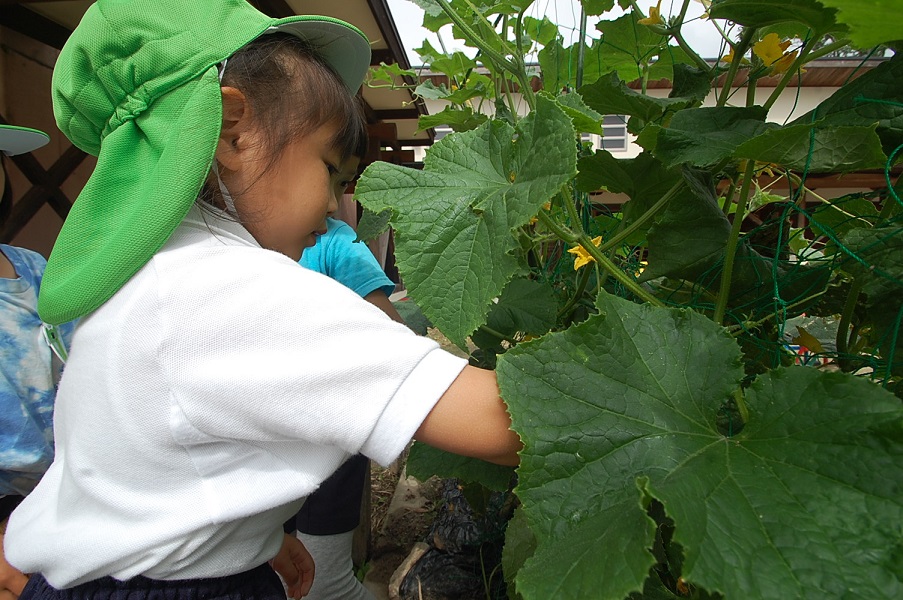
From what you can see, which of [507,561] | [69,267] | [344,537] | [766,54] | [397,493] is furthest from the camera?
[397,493]

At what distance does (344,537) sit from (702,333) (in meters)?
1.57

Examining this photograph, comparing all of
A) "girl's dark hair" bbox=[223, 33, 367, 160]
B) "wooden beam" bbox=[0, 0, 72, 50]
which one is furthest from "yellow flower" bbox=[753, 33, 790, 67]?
"wooden beam" bbox=[0, 0, 72, 50]

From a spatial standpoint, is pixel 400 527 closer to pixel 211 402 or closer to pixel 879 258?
pixel 211 402

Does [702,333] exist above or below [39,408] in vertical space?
above

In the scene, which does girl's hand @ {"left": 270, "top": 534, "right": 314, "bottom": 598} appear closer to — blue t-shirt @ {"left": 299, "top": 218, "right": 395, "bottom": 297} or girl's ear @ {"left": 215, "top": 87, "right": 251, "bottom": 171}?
blue t-shirt @ {"left": 299, "top": 218, "right": 395, "bottom": 297}

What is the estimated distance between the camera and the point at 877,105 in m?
0.73

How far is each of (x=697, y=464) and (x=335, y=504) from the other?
154cm

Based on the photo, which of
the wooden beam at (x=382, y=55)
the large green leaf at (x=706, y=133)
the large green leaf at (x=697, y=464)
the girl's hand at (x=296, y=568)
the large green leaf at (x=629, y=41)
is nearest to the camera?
the large green leaf at (x=697, y=464)

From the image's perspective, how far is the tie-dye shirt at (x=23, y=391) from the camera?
4.41ft

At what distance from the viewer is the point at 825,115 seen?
0.77 meters

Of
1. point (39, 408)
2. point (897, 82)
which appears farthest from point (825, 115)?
point (39, 408)

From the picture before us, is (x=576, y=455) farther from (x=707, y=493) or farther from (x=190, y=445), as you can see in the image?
(x=190, y=445)

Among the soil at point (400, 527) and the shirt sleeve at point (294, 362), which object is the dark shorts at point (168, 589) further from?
the soil at point (400, 527)

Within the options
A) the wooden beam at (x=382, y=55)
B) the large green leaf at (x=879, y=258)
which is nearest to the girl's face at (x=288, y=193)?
the large green leaf at (x=879, y=258)
